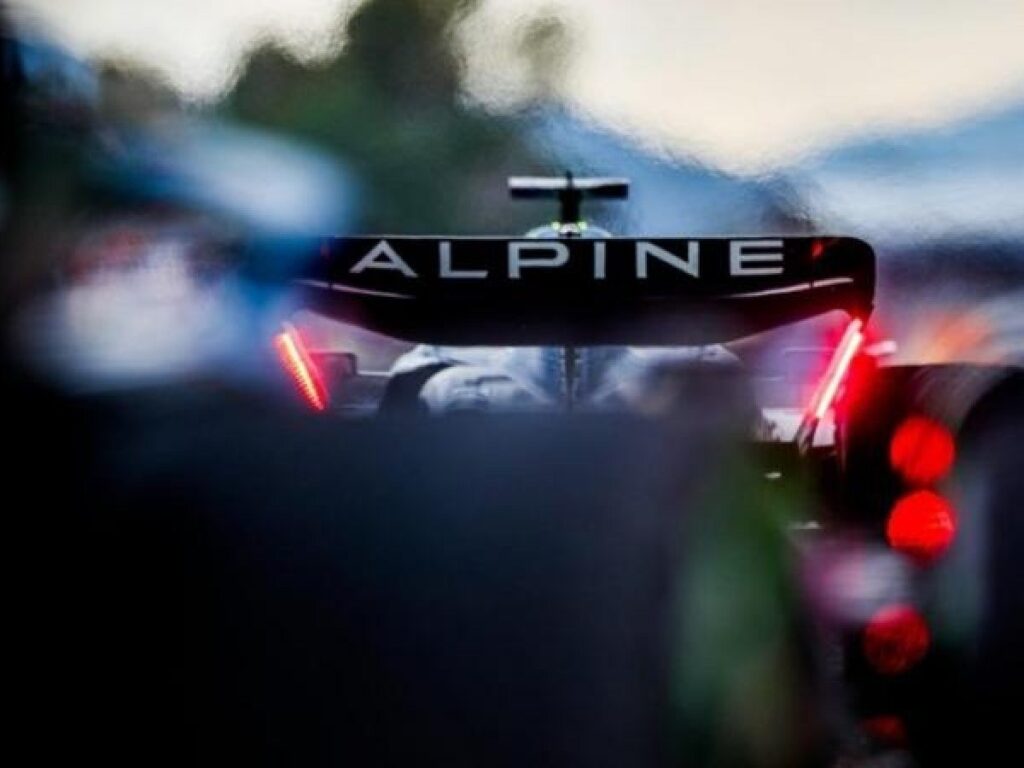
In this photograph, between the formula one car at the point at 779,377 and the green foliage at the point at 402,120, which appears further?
the green foliage at the point at 402,120

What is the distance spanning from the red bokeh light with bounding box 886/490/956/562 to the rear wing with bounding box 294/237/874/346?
490 mm

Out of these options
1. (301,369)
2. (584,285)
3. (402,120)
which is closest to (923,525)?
(584,285)

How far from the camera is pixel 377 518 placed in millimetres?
4320

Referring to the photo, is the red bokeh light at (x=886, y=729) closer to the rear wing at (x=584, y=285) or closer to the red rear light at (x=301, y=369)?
the rear wing at (x=584, y=285)

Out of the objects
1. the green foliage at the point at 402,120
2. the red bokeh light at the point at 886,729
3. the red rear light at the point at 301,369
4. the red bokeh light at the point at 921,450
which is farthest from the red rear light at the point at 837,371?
the red rear light at the point at 301,369

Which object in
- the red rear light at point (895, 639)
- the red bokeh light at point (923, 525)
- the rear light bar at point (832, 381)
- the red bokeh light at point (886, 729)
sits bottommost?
the red bokeh light at point (886, 729)

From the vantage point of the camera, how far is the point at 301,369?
476 cm

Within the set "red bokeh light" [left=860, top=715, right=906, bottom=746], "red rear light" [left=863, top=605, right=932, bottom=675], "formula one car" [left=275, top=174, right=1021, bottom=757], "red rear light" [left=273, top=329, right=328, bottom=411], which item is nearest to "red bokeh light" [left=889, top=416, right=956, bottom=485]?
"formula one car" [left=275, top=174, right=1021, bottom=757]

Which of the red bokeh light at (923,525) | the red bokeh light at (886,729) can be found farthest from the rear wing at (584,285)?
the red bokeh light at (886,729)

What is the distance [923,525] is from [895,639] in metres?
0.26

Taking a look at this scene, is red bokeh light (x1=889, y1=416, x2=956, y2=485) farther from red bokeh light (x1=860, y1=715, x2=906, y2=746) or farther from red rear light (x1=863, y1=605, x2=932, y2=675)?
red bokeh light (x1=860, y1=715, x2=906, y2=746)

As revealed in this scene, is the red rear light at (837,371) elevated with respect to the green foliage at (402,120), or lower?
lower

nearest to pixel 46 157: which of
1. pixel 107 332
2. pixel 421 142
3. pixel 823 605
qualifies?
pixel 107 332

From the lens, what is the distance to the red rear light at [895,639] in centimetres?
447
